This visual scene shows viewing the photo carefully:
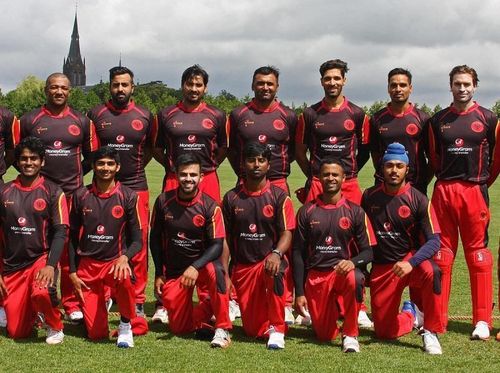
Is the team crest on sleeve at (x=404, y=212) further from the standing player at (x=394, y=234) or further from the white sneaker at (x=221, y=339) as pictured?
the white sneaker at (x=221, y=339)

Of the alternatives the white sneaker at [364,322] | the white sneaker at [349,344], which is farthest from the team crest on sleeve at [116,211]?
the white sneaker at [364,322]

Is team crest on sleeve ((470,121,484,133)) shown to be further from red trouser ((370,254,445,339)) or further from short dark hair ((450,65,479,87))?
red trouser ((370,254,445,339))

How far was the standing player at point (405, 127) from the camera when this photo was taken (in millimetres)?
6949

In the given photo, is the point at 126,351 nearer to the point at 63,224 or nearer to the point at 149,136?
the point at 63,224

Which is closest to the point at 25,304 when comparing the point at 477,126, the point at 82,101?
the point at 477,126

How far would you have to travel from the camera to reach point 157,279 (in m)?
6.18

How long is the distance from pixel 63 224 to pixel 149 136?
1.75 m

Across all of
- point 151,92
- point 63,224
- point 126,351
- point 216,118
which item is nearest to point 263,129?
point 216,118

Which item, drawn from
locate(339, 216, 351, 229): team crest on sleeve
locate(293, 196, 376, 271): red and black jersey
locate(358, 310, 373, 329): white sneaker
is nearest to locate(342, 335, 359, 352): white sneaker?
locate(293, 196, 376, 271): red and black jersey

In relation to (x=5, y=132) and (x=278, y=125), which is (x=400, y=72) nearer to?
(x=278, y=125)

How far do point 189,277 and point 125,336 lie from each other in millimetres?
741

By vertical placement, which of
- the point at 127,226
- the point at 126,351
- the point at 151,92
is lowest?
the point at 126,351

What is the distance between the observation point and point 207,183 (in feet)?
24.2

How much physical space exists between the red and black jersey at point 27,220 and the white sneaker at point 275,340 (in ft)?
6.85
